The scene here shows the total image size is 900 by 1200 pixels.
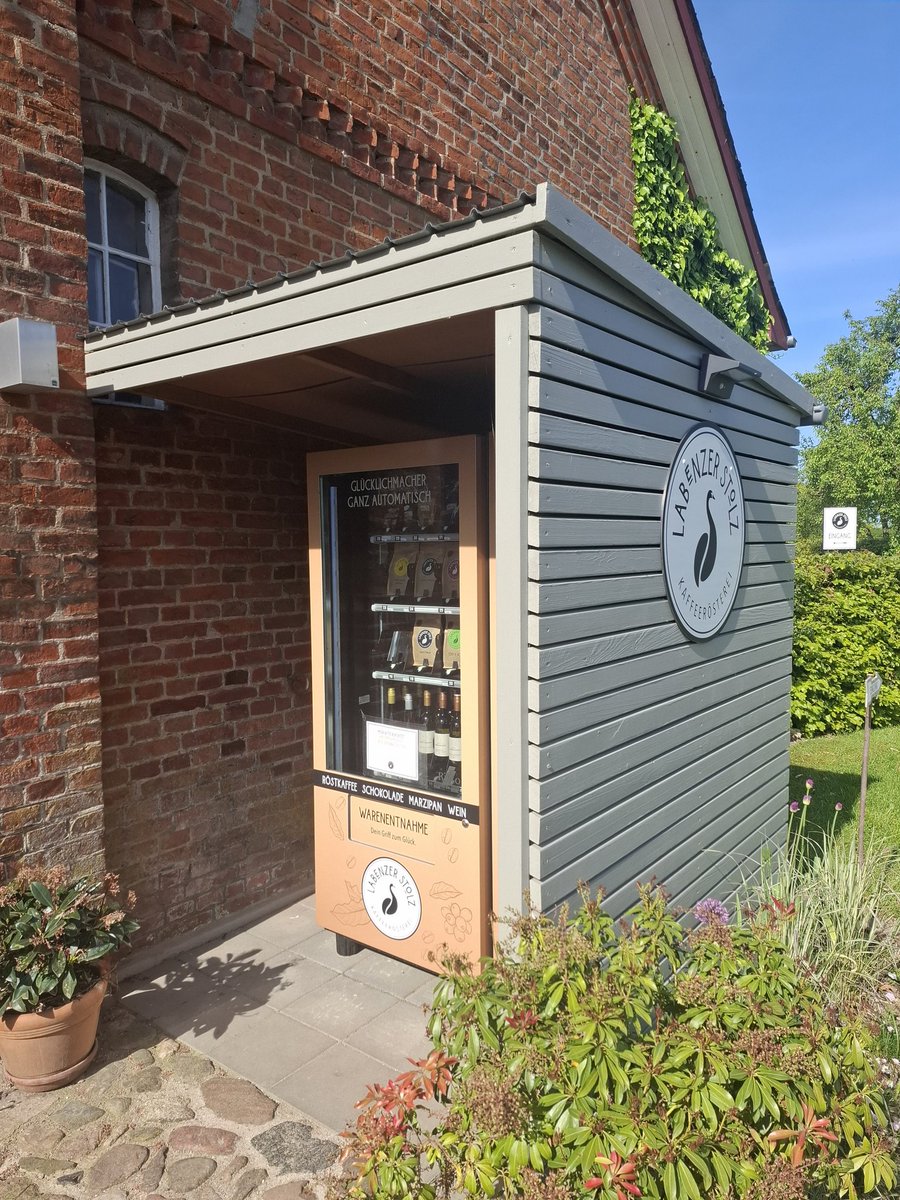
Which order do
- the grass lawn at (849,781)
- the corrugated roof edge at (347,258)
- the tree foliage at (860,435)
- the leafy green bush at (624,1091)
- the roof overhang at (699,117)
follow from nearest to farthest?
the leafy green bush at (624,1091) < the corrugated roof edge at (347,258) < the grass lawn at (849,781) < the roof overhang at (699,117) < the tree foliage at (860,435)

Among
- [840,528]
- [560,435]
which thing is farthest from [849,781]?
[840,528]

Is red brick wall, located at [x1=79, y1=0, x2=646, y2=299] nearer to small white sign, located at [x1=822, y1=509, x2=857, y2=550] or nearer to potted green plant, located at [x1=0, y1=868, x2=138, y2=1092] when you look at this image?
potted green plant, located at [x1=0, y1=868, x2=138, y2=1092]

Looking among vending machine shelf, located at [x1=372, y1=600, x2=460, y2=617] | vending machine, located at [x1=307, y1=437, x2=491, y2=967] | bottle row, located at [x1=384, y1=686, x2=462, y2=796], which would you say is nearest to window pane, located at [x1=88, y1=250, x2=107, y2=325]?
vending machine, located at [x1=307, y1=437, x2=491, y2=967]

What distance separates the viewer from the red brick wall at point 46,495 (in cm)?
329

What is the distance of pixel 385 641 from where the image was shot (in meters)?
4.23

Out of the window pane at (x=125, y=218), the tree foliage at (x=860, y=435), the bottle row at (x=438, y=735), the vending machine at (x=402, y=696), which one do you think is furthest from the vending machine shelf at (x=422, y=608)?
the tree foliage at (x=860, y=435)

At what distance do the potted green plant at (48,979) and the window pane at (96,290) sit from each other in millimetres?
2656

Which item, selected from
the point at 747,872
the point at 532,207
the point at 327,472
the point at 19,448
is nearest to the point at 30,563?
the point at 19,448

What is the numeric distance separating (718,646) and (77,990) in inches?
127

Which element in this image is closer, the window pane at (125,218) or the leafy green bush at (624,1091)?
the leafy green bush at (624,1091)

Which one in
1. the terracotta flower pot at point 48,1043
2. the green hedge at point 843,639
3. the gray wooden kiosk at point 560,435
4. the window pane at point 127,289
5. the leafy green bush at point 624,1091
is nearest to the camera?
the leafy green bush at point 624,1091

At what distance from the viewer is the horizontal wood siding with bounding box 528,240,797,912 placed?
273cm

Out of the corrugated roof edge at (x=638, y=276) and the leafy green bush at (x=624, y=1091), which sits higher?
the corrugated roof edge at (x=638, y=276)

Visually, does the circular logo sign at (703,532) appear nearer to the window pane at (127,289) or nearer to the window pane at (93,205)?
the window pane at (127,289)
